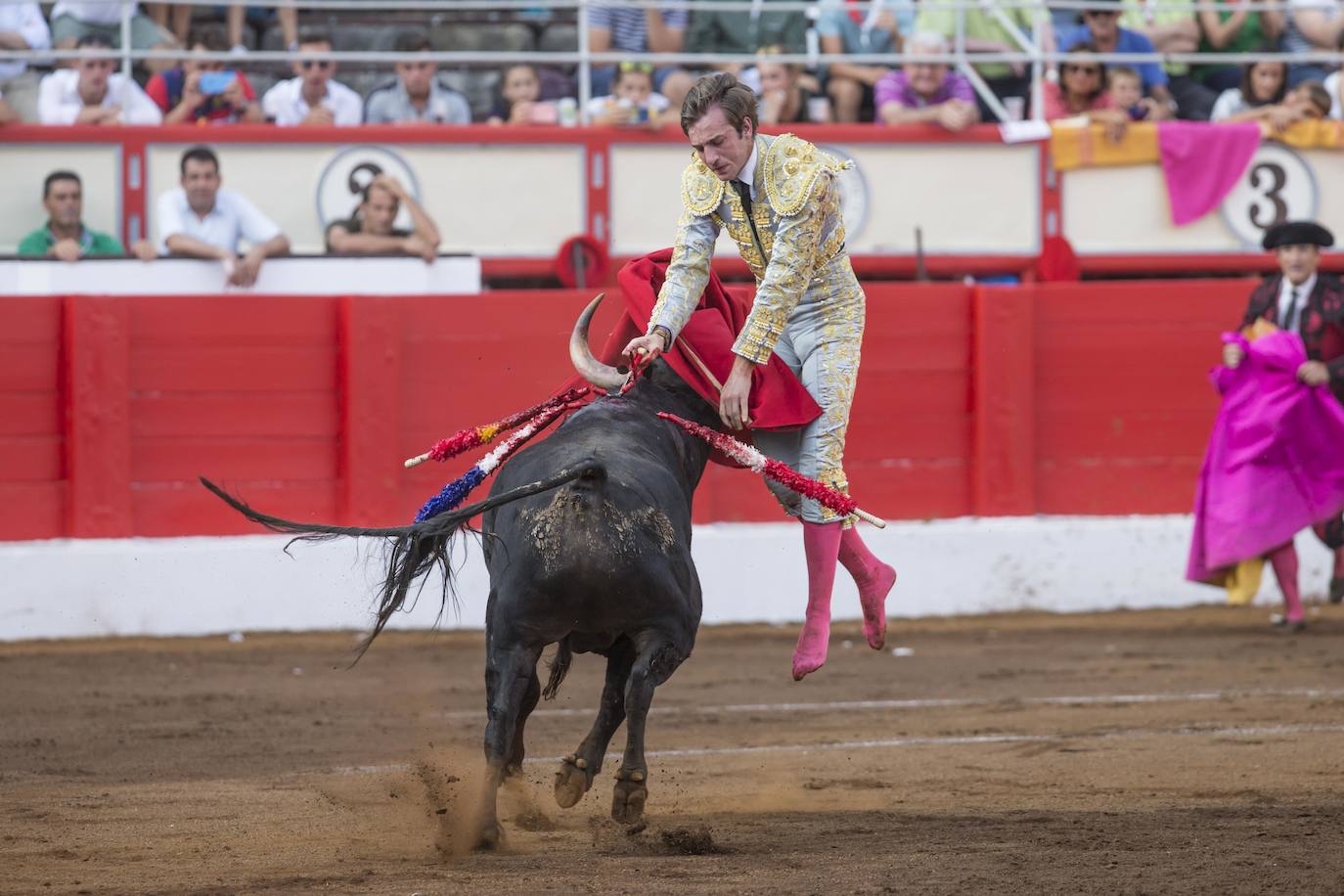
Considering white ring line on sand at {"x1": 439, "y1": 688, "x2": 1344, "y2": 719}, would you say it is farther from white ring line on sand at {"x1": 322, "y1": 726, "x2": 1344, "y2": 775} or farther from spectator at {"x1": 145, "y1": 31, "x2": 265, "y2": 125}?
spectator at {"x1": 145, "y1": 31, "x2": 265, "y2": 125}

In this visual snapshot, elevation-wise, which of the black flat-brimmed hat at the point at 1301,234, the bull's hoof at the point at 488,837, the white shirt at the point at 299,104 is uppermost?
the white shirt at the point at 299,104

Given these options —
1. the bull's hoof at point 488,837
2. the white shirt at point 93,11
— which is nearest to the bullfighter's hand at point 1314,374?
the bull's hoof at point 488,837

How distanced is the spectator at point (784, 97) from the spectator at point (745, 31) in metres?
0.14

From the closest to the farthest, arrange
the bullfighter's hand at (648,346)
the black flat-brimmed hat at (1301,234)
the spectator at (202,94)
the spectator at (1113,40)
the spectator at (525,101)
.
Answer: the bullfighter's hand at (648,346), the black flat-brimmed hat at (1301,234), the spectator at (202,94), the spectator at (525,101), the spectator at (1113,40)

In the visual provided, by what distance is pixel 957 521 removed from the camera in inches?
366

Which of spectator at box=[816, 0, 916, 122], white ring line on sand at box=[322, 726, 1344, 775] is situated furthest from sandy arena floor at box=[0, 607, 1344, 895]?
spectator at box=[816, 0, 916, 122]

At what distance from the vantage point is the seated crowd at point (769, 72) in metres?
9.89

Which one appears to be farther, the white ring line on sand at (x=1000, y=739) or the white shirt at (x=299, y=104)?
the white shirt at (x=299, y=104)

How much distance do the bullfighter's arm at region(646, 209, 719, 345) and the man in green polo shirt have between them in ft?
16.8

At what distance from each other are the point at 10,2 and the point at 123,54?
0.74 meters

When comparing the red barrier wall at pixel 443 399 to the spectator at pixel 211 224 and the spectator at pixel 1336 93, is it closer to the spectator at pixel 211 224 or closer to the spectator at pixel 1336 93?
the spectator at pixel 211 224

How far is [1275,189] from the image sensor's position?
35.4 feet

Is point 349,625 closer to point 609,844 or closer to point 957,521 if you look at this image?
point 957,521

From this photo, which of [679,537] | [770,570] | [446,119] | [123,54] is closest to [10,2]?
[123,54]
